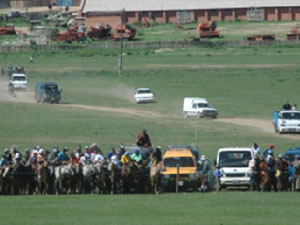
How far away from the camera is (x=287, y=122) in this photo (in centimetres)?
5316

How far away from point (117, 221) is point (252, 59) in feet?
250

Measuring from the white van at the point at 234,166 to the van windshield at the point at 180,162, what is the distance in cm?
95

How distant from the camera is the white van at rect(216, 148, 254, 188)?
34469mm

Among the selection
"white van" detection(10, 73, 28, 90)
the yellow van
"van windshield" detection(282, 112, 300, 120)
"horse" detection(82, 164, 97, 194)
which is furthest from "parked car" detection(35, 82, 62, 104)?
"horse" detection(82, 164, 97, 194)

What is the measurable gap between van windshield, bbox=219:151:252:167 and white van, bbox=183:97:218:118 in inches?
972

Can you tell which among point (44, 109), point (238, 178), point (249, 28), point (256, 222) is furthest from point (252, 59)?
point (256, 222)

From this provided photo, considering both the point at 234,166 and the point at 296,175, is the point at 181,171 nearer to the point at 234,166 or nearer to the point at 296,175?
the point at 234,166

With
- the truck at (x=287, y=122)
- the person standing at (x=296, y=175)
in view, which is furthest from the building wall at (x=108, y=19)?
the person standing at (x=296, y=175)

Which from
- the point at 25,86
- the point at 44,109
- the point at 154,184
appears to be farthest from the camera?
the point at 25,86

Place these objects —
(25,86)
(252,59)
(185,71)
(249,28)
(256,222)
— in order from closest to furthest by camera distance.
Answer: (256,222), (25,86), (185,71), (252,59), (249,28)

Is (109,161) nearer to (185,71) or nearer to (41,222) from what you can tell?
(41,222)

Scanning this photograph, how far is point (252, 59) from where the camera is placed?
102 meters

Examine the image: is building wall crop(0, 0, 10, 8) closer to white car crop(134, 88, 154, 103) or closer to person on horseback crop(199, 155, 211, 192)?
white car crop(134, 88, 154, 103)

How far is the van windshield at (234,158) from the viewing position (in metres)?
35.2
